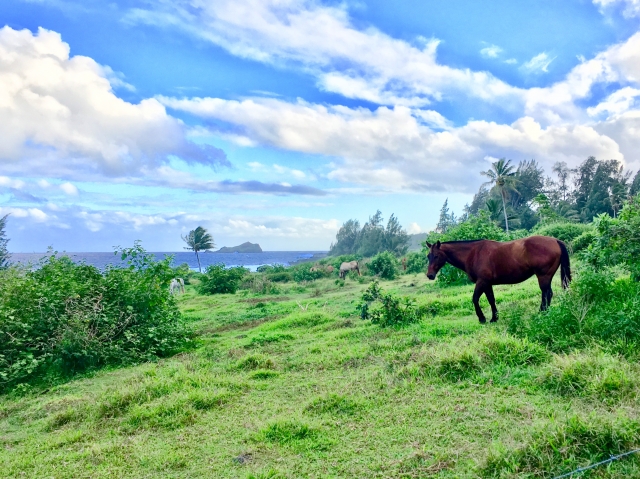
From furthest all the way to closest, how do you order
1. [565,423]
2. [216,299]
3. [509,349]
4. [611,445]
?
[216,299] → [509,349] → [565,423] → [611,445]

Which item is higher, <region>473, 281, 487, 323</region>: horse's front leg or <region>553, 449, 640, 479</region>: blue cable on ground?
<region>473, 281, 487, 323</region>: horse's front leg

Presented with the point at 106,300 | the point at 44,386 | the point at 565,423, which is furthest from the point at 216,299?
the point at 565,423

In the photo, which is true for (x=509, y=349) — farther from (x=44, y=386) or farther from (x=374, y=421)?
(x=44, y=386)

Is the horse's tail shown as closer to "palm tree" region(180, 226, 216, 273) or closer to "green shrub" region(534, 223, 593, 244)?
"green shrub" region(534, 223, 593, 244)

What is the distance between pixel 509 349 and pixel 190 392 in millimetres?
4606

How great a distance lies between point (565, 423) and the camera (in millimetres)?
3818

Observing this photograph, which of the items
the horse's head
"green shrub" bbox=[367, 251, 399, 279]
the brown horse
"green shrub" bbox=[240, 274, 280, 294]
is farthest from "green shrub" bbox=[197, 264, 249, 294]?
the brown horse

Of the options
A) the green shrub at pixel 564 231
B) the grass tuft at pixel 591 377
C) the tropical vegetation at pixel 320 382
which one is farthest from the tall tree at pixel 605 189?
the grass tuft at pixel 591 377

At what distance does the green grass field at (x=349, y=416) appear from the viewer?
376 cm

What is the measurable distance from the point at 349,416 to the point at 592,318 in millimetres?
3985

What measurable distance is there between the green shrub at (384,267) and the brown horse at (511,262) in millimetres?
15831

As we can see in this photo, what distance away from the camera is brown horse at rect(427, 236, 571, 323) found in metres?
8.13

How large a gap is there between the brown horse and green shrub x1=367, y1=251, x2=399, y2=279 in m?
15.8

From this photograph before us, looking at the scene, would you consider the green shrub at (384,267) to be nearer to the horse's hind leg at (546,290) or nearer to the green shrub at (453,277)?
the green shrub at (453,277)
